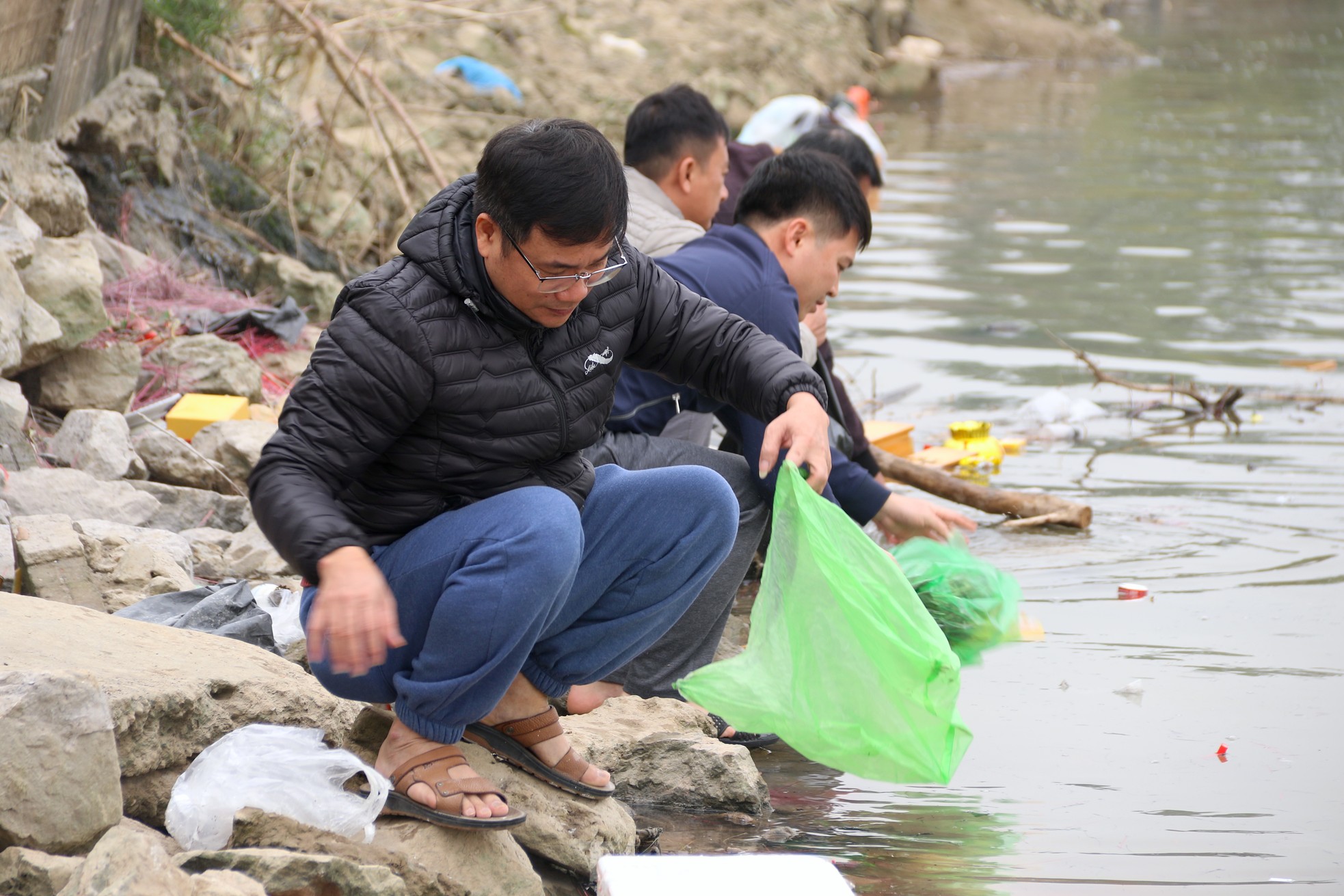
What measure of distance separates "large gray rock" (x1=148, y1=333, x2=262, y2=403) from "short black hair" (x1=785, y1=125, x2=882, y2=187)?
2126mm

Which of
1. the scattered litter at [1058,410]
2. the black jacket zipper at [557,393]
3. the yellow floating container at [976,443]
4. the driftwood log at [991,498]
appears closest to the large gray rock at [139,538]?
the black jacket zipper at [557,393]

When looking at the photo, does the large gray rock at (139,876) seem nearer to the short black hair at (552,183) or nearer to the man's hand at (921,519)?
the short black hair at (552,183)

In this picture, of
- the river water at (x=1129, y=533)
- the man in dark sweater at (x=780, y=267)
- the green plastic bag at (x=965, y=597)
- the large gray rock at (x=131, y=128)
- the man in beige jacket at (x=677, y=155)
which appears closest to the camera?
the river water at (x=1129, y=533)

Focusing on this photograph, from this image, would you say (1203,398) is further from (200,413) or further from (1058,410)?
(200,413)

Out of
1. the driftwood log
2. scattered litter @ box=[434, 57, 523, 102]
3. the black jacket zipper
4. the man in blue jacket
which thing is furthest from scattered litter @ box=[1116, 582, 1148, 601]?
scattered litter @ box=[434, 57, 523, 102]

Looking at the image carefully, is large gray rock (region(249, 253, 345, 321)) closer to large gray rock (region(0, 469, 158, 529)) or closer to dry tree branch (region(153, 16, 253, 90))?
dry tree branch (region(153, 16, 253, 90))

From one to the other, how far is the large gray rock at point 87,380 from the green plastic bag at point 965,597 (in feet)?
8.60

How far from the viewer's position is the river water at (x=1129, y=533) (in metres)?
2.82

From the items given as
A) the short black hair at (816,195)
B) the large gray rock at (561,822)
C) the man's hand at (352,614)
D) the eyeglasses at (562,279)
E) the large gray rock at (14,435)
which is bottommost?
the large gray rock at (14,435)

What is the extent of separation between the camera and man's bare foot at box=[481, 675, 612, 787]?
103 inches

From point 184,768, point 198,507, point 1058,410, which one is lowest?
point 198,507

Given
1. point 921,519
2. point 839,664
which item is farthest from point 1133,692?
point 839,664

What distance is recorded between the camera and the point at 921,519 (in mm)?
3389

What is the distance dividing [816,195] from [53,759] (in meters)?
2.36
